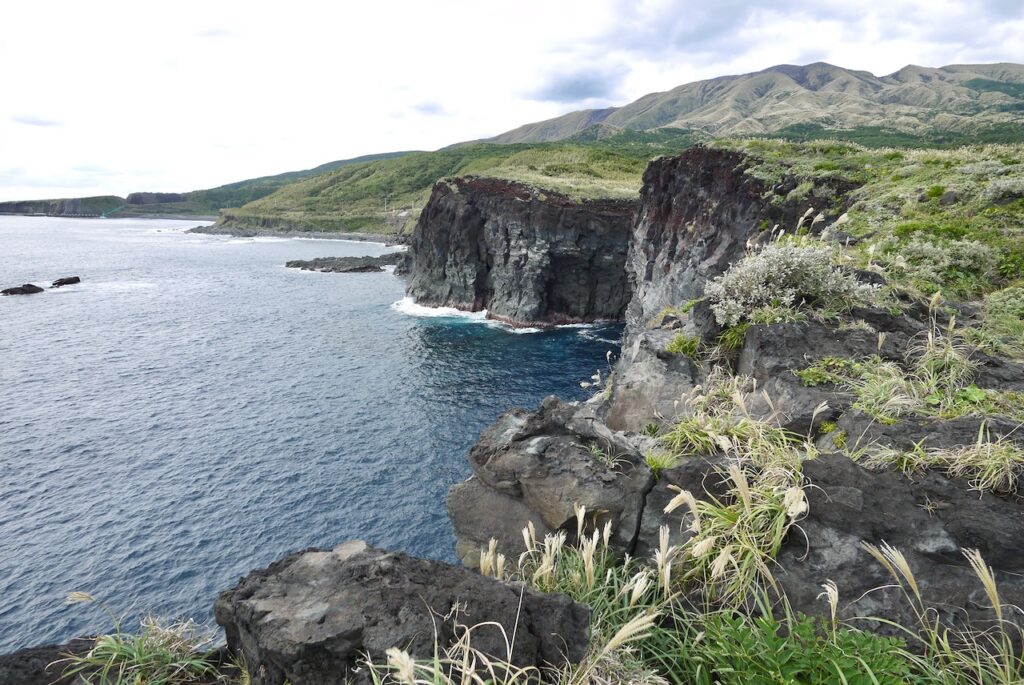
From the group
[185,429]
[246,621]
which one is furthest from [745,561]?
[185,429]

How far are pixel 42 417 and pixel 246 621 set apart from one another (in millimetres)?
41336

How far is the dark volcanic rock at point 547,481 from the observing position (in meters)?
6.87

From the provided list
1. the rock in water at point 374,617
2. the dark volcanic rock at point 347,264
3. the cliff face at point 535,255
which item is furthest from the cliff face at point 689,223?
the dark volcanic rock at point 347,264

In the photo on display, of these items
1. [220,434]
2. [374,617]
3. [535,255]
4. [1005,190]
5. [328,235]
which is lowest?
[220,434]

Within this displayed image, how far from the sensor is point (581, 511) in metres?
5.52

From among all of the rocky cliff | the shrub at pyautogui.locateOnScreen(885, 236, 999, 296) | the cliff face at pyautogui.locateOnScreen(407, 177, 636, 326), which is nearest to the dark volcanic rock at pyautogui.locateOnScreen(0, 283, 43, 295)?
the cliff face at pyautogui.locateOnScreen(407, 177, 636, 326)

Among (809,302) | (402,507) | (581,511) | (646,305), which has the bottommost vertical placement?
(402,507)

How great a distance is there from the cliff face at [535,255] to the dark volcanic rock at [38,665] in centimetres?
5781

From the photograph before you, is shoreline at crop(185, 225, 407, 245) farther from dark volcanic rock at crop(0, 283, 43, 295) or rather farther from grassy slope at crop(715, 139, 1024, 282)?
grassy slope at crop(715, 139, 1024, 282)

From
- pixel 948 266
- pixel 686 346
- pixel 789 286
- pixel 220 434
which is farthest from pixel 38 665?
pixel 220 434

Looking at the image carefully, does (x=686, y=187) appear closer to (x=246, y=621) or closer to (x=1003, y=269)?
(x=1003, y=269)

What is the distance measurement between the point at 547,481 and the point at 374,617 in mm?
3293

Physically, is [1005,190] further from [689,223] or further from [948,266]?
[689,223]

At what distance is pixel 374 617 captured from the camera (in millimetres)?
4676
